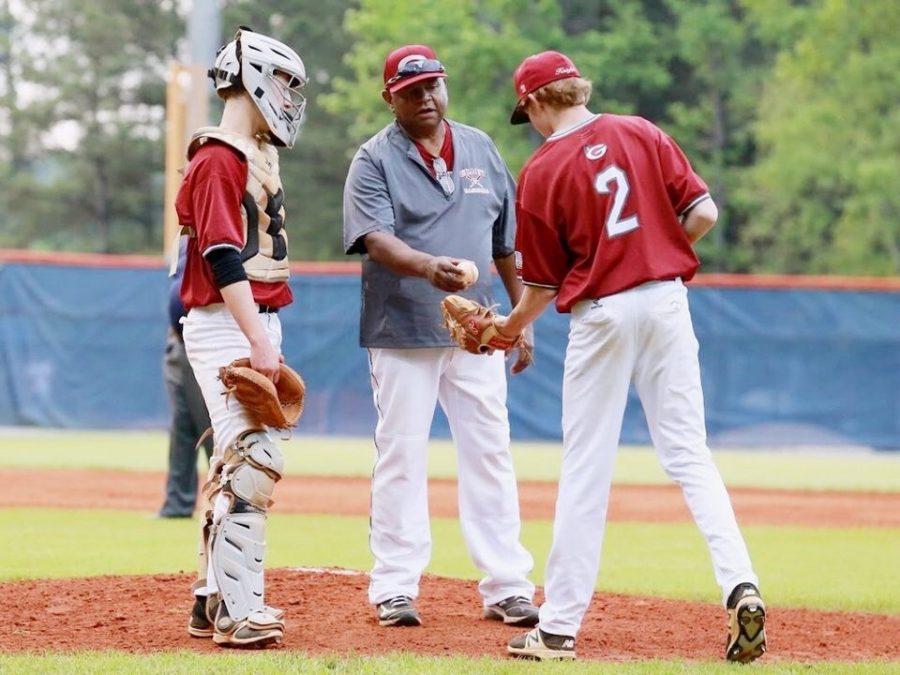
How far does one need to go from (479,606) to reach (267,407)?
181 cm

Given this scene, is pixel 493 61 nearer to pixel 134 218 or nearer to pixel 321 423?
pixel 134 218

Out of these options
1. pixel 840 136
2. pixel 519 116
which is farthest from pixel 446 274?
pixel 840 136

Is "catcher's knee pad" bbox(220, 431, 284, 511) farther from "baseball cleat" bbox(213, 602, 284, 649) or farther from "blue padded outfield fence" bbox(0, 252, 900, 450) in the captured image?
"blue padded outfield fence" bbox(0, 252, 900, 450)

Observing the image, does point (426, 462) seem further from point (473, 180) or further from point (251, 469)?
point (473, 180)

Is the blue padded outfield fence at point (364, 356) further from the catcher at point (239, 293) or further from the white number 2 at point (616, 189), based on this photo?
the white number 2 at point (616, 189)

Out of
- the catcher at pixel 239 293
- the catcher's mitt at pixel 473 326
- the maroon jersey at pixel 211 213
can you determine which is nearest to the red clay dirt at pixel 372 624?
the catcher at pixel 239 293

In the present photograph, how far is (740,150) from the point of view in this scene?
40656mm

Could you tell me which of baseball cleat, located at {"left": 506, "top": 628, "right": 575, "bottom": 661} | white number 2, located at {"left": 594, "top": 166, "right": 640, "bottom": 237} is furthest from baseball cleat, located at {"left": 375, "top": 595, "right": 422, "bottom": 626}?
white number 2, located at {"left": 594, "top": 166, "right": 640, "bottom": 237}

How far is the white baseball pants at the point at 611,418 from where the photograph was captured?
17.6 ft

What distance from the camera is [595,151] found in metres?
5.39

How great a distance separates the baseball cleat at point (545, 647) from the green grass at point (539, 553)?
2.28 m

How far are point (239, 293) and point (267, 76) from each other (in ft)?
2.92

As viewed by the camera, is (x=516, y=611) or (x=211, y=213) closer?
(x=211, y=213)

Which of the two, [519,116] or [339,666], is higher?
[519,116]
